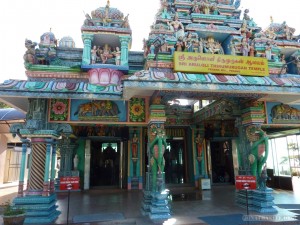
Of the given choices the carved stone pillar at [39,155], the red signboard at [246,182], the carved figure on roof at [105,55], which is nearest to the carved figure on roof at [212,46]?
the carved figure on roof at [105,55]

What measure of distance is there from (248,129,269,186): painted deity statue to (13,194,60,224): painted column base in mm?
6713

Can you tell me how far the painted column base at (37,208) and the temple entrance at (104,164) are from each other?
6.47 metres

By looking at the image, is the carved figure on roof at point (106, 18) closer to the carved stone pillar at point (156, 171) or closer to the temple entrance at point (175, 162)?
the carved stone pillar at point (156, 171)

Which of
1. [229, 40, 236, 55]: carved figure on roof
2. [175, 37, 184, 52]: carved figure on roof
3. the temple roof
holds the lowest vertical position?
the temple roof

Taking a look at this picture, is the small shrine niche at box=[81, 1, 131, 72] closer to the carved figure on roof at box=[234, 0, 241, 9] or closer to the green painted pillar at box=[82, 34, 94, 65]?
the green painted pillar at box=[82, 34, 94, 65]

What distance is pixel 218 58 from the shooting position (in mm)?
7742

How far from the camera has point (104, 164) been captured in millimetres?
13656

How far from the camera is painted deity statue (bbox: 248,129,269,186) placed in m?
7.76

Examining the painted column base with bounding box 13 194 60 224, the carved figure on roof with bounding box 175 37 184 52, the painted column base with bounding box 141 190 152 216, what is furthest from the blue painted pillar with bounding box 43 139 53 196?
the carved figure on roof with bounding box 175 37 184 52

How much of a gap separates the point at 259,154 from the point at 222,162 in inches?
276

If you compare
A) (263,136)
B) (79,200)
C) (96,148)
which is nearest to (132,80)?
(263,136)

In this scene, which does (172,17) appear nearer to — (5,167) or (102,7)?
(102,7)

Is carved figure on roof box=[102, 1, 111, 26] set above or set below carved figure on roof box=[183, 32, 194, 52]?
above

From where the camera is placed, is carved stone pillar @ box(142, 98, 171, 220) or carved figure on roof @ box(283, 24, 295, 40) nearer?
carved stone pillar @ box(142, 98, 171, 220)
